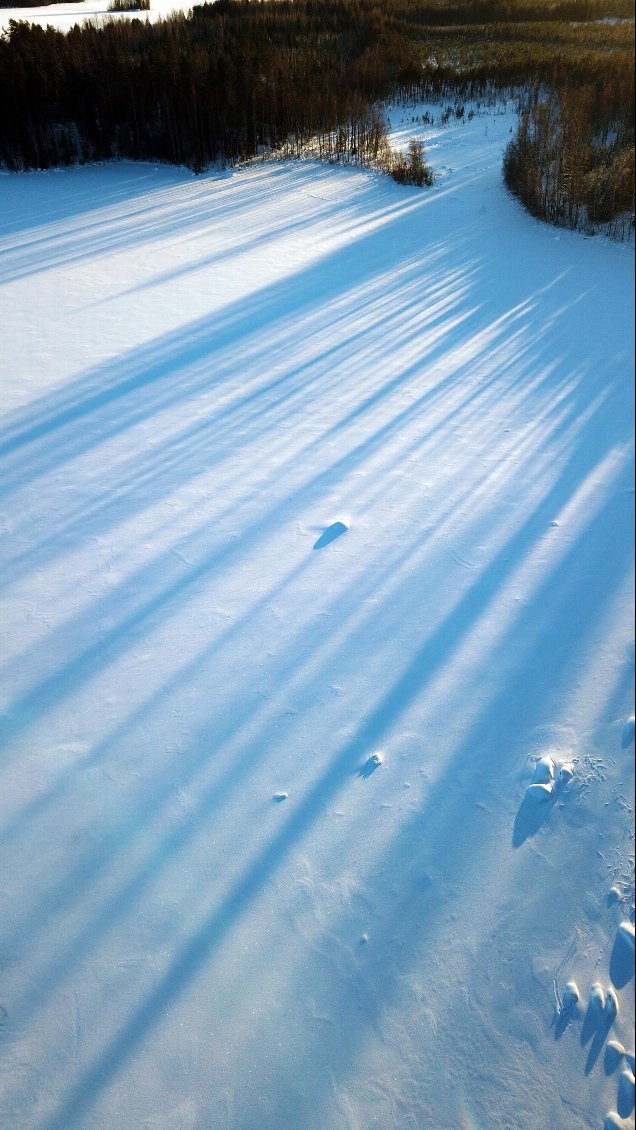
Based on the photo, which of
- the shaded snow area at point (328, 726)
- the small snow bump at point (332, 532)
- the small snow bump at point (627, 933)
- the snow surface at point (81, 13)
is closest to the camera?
the shaded snow area at point (328, 726)

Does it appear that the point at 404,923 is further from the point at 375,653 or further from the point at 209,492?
the point at 209,492

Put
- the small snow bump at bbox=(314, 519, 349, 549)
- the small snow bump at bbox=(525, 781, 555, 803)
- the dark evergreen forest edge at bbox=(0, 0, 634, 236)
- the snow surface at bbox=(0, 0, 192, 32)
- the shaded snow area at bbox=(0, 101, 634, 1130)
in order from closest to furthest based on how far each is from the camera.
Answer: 1. the shaded snow area at bbox=(0, 101, 634, 1130)
2. the small snow bump at bbox=(525, 781, 555, 803)
3. the small snow bump at bbox=(314, 519, 349, 549)
4. the dark evergreen forest edge at bbox=(0, 0, 634, 236)
5. the snow surface at bbox=(0, 0, 192, 32)

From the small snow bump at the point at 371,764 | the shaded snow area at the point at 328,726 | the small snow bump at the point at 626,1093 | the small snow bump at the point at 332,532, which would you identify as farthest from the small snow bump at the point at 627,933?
the small snow bump at the point at 332,532

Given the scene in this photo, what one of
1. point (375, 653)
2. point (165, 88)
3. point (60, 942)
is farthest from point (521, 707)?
point (165, 88)

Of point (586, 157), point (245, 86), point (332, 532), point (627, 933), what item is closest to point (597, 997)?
point (627, 933)

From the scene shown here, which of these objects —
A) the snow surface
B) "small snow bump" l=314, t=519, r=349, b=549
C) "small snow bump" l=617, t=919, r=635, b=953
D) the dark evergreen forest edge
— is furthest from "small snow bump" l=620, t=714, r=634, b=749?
the snow surface

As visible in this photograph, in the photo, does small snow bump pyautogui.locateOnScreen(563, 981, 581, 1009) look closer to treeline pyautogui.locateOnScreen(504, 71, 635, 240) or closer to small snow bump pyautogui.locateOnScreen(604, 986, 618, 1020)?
small snow bump pyautogui.locateOnScreen(604, 986, 618, 1020)

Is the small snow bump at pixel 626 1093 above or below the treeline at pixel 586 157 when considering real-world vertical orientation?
below

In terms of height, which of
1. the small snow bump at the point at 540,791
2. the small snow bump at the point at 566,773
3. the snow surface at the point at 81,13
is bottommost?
the small snow bump at the point at 540,791

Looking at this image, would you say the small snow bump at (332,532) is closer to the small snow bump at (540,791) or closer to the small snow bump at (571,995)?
the small snow bump at (540,791)

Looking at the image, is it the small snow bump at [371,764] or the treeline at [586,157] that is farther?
the small snow bump at [371,764]
